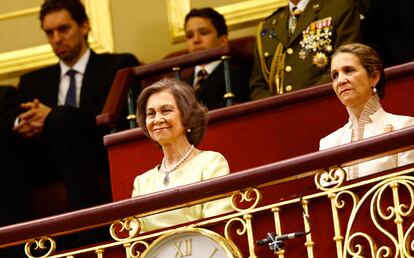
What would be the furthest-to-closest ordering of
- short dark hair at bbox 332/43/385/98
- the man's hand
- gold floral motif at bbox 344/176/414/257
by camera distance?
1. the man's hand
2. short dark hair at bbox 332/43/385/98
3. gold floral motif at bbox 344/176/414/257

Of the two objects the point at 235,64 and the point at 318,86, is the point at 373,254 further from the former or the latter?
the point at 235,64

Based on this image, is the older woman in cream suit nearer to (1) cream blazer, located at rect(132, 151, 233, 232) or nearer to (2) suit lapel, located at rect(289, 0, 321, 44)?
(1) cream blazer, located at rect(132, 151, 233, 232)

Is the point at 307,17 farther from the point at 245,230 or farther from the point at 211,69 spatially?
the point at 245,230

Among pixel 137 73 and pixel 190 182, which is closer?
pixel 190 182

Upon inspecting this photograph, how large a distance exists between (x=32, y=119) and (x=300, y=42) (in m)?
1.35

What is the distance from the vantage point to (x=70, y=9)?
762cm

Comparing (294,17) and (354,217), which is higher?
(294,17)

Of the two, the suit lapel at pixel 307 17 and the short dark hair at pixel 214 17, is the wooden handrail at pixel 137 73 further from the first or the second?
the short dark hair at pixel 214 17

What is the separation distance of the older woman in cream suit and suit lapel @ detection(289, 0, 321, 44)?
1296 millimetres

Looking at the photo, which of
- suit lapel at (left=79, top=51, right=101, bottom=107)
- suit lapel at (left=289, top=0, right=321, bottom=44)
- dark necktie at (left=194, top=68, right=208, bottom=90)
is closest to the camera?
suit lapel at (left=289, top=0, right=321, bottom=44)

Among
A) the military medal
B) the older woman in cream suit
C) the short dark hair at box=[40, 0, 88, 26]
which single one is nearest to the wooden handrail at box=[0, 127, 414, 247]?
the older woman in cream suit

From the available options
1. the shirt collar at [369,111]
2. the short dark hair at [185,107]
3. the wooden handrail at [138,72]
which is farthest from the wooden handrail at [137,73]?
the shirt collar at [369,111]

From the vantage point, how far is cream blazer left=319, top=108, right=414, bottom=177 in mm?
5098

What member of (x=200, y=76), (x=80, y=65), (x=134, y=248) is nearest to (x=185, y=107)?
(x=134, y=248)
